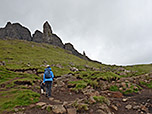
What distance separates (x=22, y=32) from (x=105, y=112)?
196 metres

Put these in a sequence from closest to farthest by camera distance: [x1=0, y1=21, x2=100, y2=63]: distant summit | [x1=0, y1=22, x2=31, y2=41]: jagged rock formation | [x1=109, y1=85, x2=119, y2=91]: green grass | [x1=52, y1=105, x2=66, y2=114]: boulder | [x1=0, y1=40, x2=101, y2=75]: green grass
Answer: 1. [x1=52, y1=105, x2=66, y2=114]: boulder
2. [x1=109, y1=85, x2=119, y2=91]: green grass
3. [x1=0, y1=40, x2=101, y2=75]: green grass
4. [x1=0, y1=21, x2=100, y2=63]: distant summit
5. [x1=0, y1=22, x2=31, y2=41]: jagged rock formation

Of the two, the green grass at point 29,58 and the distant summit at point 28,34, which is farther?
the distant summit at point 28,34

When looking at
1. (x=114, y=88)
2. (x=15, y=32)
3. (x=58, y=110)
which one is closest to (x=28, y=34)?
(x=15, y=32)

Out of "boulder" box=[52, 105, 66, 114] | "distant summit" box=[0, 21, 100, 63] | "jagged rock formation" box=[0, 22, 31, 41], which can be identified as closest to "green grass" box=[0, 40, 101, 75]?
"boulder" box=[52, 105, 66, 114]

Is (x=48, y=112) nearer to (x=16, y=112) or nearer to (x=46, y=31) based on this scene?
(x=16, y=112)

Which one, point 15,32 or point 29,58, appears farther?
point 15,32

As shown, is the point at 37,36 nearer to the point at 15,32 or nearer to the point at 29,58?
the point at 15,32

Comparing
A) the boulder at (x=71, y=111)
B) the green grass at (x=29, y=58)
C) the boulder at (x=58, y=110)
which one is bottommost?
the boulder at (x=71, y=111)

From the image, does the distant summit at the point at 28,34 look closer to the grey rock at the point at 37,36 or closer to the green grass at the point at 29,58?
the grey rock at the point at 37,36

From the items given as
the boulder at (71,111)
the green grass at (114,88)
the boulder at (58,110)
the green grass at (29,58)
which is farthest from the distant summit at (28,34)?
the boulder at (58,110)

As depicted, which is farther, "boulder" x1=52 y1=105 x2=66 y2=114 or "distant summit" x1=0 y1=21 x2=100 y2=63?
"distant summit" x1=0 y1=21 x2=100 y2=63

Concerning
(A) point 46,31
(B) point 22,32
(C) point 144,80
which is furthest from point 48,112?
(B) point 22,32

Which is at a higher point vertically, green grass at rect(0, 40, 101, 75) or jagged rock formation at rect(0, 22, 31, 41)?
jagged rock formation at rect(0, 22, 31, 41)

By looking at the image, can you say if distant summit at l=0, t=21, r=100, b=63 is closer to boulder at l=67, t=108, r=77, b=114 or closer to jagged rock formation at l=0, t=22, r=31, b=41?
jagged rock formation at l=0, t=22, r=31, b=41
